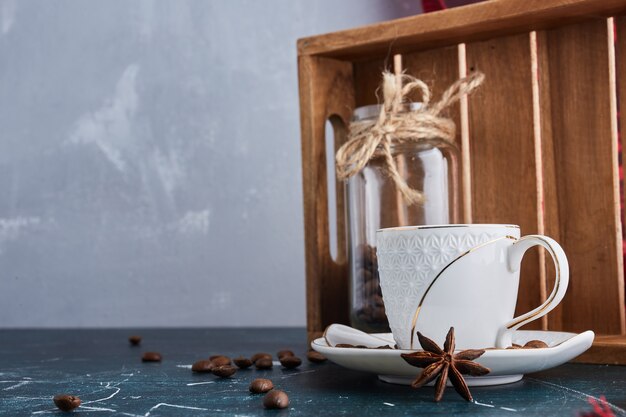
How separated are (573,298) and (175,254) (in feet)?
3.05

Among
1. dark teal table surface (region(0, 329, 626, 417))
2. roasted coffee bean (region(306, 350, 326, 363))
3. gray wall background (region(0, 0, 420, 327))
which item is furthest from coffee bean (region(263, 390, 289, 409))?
gray wall background (region(0, 0, 420, 327))

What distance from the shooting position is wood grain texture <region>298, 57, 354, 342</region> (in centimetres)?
116

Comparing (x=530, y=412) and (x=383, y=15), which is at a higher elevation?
(x=383, y=15)

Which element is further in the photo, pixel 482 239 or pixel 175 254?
pixel 175 254

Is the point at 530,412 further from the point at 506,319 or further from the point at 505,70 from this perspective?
the point at 505,70

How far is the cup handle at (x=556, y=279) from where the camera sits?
0.79 m

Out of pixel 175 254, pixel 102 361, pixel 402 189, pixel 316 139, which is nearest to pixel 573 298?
pixel 402 189

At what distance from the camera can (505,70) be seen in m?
1.15

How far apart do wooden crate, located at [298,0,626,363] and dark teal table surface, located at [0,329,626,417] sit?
0.49 feet

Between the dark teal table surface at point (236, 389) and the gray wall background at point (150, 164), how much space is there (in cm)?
55

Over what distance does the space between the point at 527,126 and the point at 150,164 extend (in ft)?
2.94

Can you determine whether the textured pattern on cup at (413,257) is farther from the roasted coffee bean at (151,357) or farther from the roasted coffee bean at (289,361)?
the roasted coffee bean at (151,357)

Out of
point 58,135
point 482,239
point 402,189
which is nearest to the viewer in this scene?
point 482,239

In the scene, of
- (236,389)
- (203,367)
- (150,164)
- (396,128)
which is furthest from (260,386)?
(150,164)
